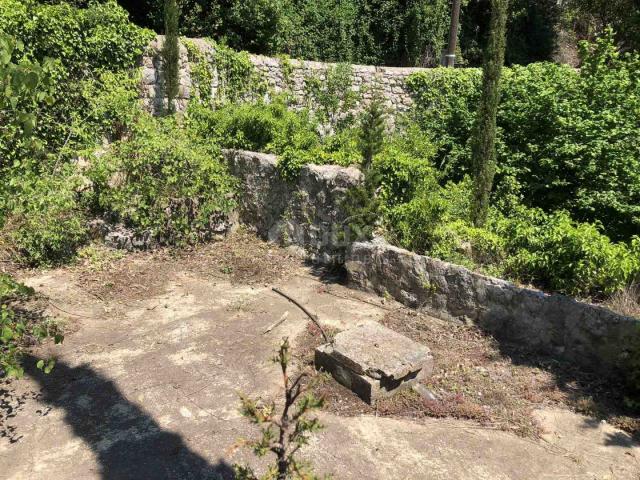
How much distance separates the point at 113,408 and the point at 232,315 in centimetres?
183

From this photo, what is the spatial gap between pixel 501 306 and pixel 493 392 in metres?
1.03

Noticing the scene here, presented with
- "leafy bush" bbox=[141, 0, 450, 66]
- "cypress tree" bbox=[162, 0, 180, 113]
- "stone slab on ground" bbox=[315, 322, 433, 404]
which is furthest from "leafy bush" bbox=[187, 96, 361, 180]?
"leafy bush" bbox=[141, 0, 450, 66]

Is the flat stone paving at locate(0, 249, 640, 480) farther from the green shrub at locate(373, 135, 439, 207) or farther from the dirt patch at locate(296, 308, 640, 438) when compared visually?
the green shrub at locate(373, 135, 439, 207)

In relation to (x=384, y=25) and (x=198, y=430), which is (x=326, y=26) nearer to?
(x=384, y=25)

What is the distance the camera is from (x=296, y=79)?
11.9 m

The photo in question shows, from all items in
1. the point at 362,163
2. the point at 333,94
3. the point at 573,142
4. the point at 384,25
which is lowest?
the point at 362,163

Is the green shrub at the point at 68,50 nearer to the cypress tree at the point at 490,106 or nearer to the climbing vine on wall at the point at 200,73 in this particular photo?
the climbing vine on wall at the point at 200,73

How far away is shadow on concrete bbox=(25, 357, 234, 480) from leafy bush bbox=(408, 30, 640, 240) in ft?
20.5

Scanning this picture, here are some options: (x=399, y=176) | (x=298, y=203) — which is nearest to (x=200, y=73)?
(x=298, y=203)

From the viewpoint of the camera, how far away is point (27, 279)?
20.3 ft

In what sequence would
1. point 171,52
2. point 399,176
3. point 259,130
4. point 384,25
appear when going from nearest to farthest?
1. point 399,176
2. point 259,130
3. point 171,52
4. point 384,25

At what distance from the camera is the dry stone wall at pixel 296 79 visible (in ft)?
32.6

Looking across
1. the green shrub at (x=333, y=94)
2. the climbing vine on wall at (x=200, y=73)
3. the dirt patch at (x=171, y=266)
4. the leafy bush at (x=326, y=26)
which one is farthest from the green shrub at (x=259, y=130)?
the leafy bush at (x=326, y=26)

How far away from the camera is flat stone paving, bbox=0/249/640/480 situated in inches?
133
